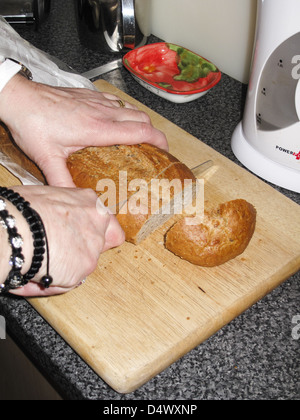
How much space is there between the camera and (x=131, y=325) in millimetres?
1146

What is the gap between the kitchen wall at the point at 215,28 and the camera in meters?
1.84

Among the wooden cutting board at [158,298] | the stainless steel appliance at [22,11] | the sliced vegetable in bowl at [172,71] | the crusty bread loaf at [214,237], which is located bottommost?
the wooden cutting board at [158,298]

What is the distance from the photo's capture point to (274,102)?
52.2 inches

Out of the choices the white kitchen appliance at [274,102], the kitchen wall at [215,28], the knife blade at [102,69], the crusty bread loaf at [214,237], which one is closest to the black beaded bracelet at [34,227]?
the crusty bread loaf at [214,237]

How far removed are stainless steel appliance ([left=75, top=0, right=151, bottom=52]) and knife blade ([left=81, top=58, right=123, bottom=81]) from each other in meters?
0.06

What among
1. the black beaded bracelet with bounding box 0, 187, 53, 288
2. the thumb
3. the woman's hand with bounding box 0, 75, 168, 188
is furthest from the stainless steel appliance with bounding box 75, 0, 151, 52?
the black beaded bracelet with bounding box 0, 187, 53, 288

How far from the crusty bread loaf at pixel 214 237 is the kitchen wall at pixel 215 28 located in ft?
3.03

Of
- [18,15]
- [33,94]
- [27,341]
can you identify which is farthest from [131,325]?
[18,15]

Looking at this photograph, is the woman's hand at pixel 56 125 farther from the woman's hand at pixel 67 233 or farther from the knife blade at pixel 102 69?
the knife blade at pixel 102 69

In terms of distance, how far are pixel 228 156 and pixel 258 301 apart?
1.96ft

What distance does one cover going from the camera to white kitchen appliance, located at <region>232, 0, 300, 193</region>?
1199mm

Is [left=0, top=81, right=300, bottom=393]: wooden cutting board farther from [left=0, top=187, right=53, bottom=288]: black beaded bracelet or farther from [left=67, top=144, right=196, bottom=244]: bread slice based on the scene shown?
[left=0, top=187, right=53, bottom=288]: black beaded bracelet

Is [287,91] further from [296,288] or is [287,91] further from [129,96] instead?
[129,96]

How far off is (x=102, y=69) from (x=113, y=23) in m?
0.21
